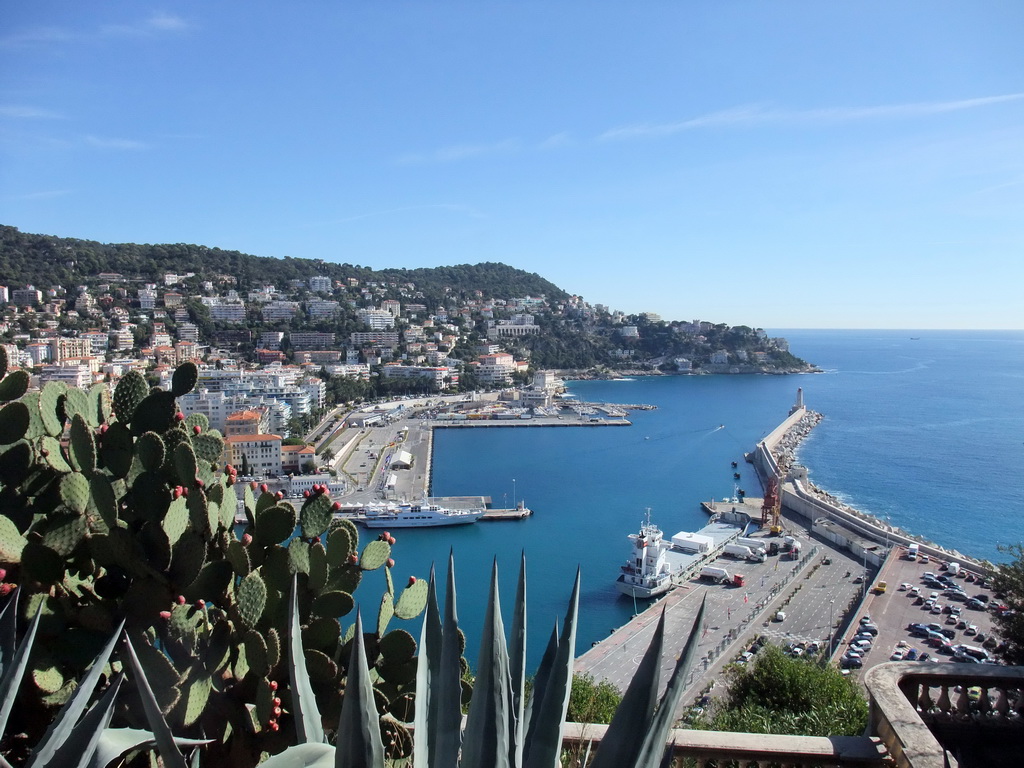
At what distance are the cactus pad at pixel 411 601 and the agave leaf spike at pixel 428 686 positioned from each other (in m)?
0.62

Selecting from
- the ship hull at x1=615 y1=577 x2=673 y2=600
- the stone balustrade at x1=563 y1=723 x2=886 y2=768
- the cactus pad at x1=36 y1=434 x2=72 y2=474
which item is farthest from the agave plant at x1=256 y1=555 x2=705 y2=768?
the ship hull at x1=615 y1=577 x2=673 y2=600

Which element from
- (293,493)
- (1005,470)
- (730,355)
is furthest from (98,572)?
(730,355)

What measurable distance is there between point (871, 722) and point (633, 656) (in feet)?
24.9

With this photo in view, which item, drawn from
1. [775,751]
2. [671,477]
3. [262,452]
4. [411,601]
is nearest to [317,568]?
[411,601]

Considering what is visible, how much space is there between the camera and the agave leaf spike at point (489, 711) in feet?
1.85

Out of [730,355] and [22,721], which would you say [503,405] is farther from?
[22,721]

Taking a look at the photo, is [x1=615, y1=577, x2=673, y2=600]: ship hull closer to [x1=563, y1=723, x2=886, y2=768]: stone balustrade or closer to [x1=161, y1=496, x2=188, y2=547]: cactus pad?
[x1=563, y1=723, x2=886, y2=768]: stone balustrade

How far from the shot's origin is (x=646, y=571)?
37.2 feet

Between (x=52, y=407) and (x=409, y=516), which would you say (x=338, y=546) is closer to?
(x=52, y=407)

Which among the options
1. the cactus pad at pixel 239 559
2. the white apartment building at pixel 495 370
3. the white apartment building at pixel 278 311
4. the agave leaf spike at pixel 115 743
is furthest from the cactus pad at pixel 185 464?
the white apartment building at pixel 278 311

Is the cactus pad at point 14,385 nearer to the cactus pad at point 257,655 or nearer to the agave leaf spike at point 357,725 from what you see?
the cactus pad at point 257,655

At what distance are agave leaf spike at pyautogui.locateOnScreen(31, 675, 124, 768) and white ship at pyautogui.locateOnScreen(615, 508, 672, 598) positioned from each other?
11.2 m

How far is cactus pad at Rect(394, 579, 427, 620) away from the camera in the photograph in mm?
1413

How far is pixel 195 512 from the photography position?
114 centimetres
